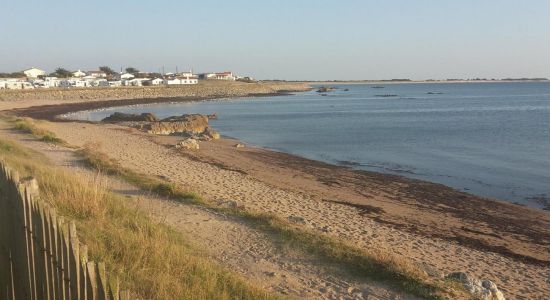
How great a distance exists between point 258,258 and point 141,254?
2292 mm

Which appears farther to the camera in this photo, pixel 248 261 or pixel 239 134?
pixel 239 134

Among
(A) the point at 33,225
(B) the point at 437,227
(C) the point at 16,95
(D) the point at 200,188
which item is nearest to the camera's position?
(A) the point at 33,225

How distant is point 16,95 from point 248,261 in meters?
83.0

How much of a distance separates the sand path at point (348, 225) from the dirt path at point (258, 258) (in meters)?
0.74

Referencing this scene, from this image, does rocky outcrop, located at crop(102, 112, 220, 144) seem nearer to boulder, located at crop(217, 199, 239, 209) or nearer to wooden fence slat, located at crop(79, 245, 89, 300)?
boulder, located at crop(217, 199, 239, 209)

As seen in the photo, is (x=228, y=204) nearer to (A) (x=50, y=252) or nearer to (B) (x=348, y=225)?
(B) (x=348, y=225)

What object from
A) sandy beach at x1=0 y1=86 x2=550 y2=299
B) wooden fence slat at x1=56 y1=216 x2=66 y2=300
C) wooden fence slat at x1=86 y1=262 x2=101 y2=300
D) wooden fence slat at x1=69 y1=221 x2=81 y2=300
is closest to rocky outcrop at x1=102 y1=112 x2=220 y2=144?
sandy beach at x1=0 y1=86 x2=550 y2=299

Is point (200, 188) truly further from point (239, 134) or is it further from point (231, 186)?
point (239, 134)

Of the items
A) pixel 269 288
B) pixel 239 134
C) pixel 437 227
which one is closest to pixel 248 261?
pixel 269 288

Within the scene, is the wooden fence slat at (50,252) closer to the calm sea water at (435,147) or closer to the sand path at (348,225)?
the sand path at (348,225)

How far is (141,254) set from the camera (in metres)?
6.23

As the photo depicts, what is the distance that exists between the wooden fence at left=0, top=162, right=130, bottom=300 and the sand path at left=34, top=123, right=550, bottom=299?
18.4 feet

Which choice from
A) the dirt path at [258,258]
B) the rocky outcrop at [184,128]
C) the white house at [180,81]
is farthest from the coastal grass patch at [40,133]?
the white house at [180,81]

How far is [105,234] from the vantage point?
23.5ft
